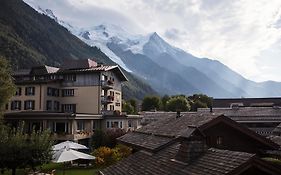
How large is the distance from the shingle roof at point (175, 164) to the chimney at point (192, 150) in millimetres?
215

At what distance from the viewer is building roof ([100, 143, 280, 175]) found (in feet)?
38.0

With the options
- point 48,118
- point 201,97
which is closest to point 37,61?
point 201,97

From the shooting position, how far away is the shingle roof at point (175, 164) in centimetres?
1178

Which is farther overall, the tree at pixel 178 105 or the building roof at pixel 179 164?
the tree at pixel 178 105

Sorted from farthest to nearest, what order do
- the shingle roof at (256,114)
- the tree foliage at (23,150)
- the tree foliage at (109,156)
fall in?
the shingle roof at (256,114) → the tree foliage at (109,156) → the tree foliage at (23,150)

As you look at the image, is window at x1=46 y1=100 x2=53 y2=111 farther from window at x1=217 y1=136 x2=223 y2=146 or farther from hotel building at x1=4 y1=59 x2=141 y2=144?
window at x1=217 y1=136 x2=223 y2=146

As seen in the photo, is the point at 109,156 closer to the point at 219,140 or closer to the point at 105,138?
the point at 105,138

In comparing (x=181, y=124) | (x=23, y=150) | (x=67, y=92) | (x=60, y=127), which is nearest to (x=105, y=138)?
(x=60, y=127)

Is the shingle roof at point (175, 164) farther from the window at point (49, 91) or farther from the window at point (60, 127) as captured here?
the window at point (49, 91)

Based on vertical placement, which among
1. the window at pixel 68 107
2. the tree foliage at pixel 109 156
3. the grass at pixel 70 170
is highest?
the window at pixel 68 107

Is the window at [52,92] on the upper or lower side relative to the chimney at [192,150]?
upper

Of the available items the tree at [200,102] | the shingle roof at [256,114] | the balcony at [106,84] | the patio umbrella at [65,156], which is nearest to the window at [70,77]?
the balcony at [106,84]

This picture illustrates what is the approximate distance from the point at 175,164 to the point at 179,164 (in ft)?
1.04

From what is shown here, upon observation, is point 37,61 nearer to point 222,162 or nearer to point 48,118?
point 48,118
